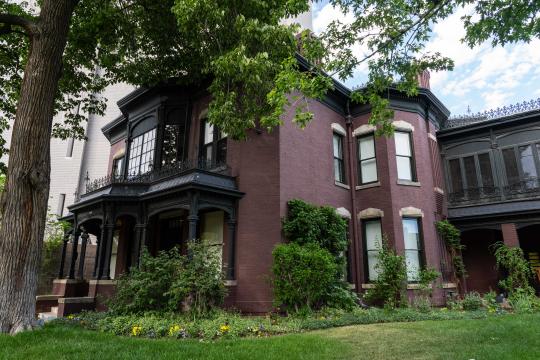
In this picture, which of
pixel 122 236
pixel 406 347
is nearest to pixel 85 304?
pixel 122 236

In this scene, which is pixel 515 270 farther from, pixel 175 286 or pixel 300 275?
pixel 175 286

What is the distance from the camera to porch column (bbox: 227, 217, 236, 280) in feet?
37.7

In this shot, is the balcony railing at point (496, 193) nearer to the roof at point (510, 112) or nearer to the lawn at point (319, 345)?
the roof at point (510, 112)

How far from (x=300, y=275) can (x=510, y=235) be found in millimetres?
9849

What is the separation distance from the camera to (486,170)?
1666 centimetres

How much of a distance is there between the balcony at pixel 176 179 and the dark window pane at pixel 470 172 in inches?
432

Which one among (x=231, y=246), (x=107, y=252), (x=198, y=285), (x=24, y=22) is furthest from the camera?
(x=107, y=252)

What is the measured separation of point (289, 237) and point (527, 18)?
7963mm

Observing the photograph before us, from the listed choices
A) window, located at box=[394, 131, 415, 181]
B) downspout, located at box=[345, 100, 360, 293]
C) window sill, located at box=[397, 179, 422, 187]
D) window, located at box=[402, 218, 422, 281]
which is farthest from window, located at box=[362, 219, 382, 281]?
window, located at box=[394, 131, 415, 181]

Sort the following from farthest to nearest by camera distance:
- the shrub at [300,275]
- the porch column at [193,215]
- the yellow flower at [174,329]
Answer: the porch column at [193,215]
the shrub at [300,275]
the yellow flower at [174,329]

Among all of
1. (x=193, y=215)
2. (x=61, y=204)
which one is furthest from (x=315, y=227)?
(x=61, y=204)

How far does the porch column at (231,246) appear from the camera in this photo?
1149cm

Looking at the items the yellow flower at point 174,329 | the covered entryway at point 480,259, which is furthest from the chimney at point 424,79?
the yellow flower at point 174,329

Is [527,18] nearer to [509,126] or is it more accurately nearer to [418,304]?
[418,304]
